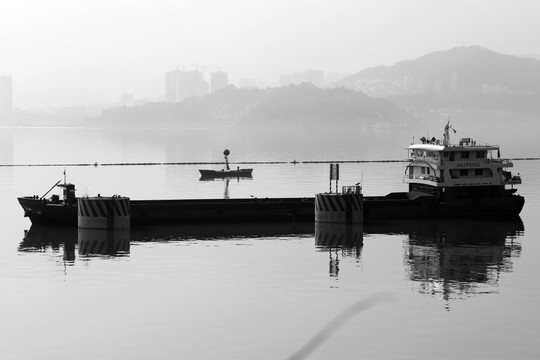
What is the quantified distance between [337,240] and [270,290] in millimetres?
18422

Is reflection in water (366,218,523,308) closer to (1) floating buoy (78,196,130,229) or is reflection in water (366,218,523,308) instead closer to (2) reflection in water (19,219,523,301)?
(2) reflection in water (19,219,523,301)

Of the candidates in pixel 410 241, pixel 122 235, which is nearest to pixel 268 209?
pixel 122 235

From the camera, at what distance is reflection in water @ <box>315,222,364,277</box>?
5731 centimetres

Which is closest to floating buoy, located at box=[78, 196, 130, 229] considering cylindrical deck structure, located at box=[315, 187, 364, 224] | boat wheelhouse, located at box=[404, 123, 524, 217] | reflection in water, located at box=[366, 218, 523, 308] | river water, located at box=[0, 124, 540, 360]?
river water, located at box=[0, 124, 540, 360]

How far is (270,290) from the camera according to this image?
45.5m

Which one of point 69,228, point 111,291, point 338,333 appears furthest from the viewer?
point 69,228

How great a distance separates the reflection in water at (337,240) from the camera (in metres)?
57.3

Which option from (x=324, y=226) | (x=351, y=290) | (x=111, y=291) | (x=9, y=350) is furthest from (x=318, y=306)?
(x=324, y=226)

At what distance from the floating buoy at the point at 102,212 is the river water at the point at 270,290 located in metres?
1.23

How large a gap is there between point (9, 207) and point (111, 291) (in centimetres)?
4308

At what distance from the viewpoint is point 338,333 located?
123 ft

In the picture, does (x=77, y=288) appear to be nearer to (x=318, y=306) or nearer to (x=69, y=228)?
(x=318, y=306)

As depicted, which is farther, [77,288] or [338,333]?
[77,288]

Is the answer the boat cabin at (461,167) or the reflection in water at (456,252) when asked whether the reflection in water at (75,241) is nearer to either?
the reflection in water at (456,252)
